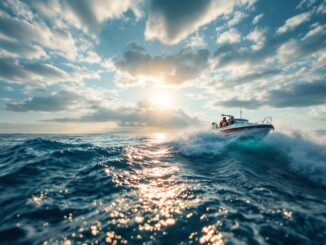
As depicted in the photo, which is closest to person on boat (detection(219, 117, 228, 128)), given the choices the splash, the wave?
the wave

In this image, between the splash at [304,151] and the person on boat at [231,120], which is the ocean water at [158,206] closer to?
the splash at [304,151]

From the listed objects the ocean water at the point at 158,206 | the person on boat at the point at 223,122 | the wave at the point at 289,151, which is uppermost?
the person on boat at the point at 223,122

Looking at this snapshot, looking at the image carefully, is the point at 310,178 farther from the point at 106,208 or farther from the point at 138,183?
the point at 106,208

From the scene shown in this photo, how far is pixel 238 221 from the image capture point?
429 cm

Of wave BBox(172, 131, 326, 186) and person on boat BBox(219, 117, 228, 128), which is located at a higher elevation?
person on boat BBox(219, 117, 228, 128)

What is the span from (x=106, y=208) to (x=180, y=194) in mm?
2679

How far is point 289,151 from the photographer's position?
14.2 m

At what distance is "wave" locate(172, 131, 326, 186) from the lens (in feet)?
30.6

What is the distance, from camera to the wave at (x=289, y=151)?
933cm

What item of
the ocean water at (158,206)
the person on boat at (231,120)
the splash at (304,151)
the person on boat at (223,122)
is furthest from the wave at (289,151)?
the person on boat at (223,122)

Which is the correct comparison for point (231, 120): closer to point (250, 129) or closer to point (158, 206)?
point (250, 129)

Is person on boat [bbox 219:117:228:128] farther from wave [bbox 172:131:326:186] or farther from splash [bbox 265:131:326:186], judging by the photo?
splash [bbox 265:131:326:186]

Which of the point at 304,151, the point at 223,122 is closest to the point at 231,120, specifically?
the point at 223,122

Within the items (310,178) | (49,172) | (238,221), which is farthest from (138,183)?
(310,178)
